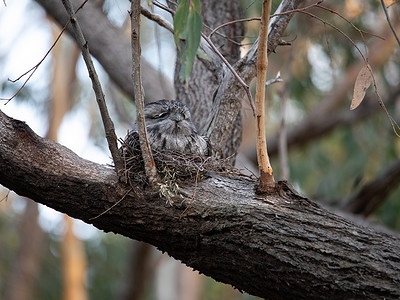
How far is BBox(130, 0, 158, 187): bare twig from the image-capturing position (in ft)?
7.77

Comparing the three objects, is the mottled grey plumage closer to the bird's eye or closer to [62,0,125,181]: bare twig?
the bird's eye

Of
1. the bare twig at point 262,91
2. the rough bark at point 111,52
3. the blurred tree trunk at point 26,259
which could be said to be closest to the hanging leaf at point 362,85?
the bare twig at point 262,91

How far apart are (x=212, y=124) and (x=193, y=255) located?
42.2 inches

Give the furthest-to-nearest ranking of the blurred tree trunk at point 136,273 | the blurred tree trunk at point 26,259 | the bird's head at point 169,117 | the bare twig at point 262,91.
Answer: the blurred tree trunk at point 26,259, the blurred tree trunk at point 136,273, the bird's head at point 169,117, the bare twig at point 262,91

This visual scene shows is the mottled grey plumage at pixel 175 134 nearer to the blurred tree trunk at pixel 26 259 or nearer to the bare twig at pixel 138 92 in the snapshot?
the bare twig at pixel 138 92

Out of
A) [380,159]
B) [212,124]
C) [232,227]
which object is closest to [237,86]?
[212,124]

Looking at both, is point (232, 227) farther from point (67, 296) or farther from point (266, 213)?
point (67, 296)

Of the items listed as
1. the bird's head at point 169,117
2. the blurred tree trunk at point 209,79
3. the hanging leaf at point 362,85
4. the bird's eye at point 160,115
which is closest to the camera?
the hanging leaf at point 362,85

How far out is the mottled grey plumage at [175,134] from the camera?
11.1ft

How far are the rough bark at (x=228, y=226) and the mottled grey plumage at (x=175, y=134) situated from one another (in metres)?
0.61

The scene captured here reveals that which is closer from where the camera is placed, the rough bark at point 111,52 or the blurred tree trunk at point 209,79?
the blurred tree trunk at point 209,79

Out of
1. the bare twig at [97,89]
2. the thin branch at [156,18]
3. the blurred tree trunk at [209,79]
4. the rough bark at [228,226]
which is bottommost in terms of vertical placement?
the rough bark at [228,226]

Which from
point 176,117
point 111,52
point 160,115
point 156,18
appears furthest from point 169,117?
point 111,52

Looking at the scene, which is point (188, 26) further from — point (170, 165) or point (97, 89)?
point (170, 165)
